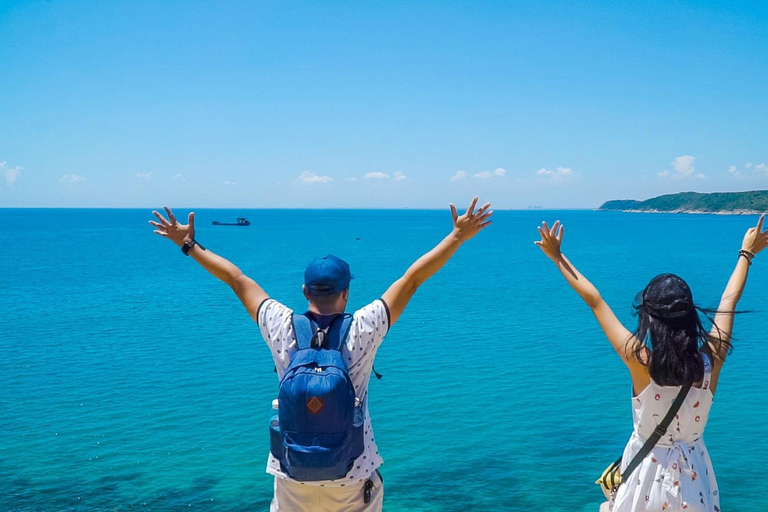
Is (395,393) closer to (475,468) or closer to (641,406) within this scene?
(475,468)

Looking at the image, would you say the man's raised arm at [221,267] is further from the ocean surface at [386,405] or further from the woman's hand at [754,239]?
the ocean surface at [386,405]

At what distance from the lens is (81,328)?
3122 centimetres

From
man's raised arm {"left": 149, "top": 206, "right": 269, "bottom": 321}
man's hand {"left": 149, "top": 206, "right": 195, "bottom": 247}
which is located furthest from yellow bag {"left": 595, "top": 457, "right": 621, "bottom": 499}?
man's hand {"left": 149, "top": 206, "right": 195, "bottom": 247}

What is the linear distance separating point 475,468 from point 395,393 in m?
6.14

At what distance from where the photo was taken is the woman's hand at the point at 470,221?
4.26 m

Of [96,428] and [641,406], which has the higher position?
[641,406]

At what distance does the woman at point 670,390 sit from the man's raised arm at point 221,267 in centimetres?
214

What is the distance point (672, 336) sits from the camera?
3.51 meters

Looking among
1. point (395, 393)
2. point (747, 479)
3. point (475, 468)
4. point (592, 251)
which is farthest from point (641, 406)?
point (592, 251)

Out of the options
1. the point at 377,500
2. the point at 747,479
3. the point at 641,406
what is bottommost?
the point at 747,479

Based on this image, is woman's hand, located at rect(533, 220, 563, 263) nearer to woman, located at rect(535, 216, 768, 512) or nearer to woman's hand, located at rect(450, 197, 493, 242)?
woman's hand, located at rect(450, 197, 493, 242)

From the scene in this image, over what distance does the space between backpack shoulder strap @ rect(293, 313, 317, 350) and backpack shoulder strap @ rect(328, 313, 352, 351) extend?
10cm

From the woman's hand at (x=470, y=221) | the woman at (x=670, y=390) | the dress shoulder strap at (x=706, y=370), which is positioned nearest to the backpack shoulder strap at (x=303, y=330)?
the woman's hand at (x=470, y=221)

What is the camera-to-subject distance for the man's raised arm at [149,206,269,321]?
13.3 ft
